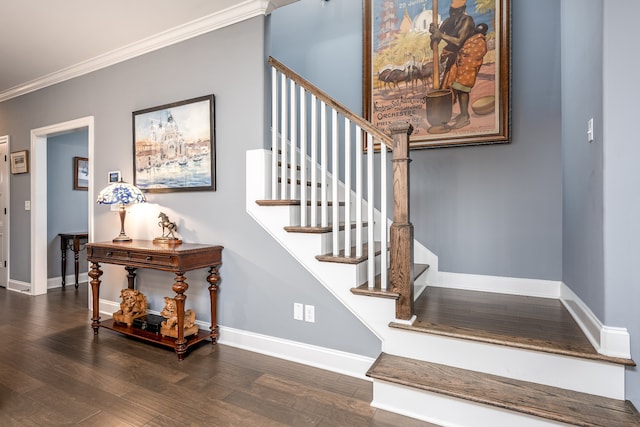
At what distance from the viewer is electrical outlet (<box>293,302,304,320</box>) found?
2.38 m

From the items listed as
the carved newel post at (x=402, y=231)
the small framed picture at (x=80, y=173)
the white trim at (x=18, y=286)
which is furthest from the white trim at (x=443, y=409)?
the small framed picture at (x=80, y=173)

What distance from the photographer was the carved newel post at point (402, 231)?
1.97 metres

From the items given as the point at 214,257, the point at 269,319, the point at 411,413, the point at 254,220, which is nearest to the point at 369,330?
the point at 411,413

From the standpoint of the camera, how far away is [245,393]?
77.0 inches

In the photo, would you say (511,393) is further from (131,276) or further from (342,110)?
(131,276)

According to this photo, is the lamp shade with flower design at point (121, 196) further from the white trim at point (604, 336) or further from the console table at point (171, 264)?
the white trim at point (604, 336)

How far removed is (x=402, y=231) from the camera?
1.97 m

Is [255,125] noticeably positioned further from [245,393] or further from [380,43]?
[245,393]

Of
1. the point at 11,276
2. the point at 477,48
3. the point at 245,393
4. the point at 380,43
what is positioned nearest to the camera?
the point at 245,393

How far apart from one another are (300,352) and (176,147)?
2.01m

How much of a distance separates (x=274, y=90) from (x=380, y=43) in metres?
1.26

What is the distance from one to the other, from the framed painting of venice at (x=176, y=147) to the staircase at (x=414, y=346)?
484 mm

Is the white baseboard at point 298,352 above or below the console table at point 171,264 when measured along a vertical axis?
below

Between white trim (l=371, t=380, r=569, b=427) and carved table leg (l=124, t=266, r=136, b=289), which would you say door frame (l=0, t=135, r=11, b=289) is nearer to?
carved table leg (l=124, t=266, r=136, b=289)
